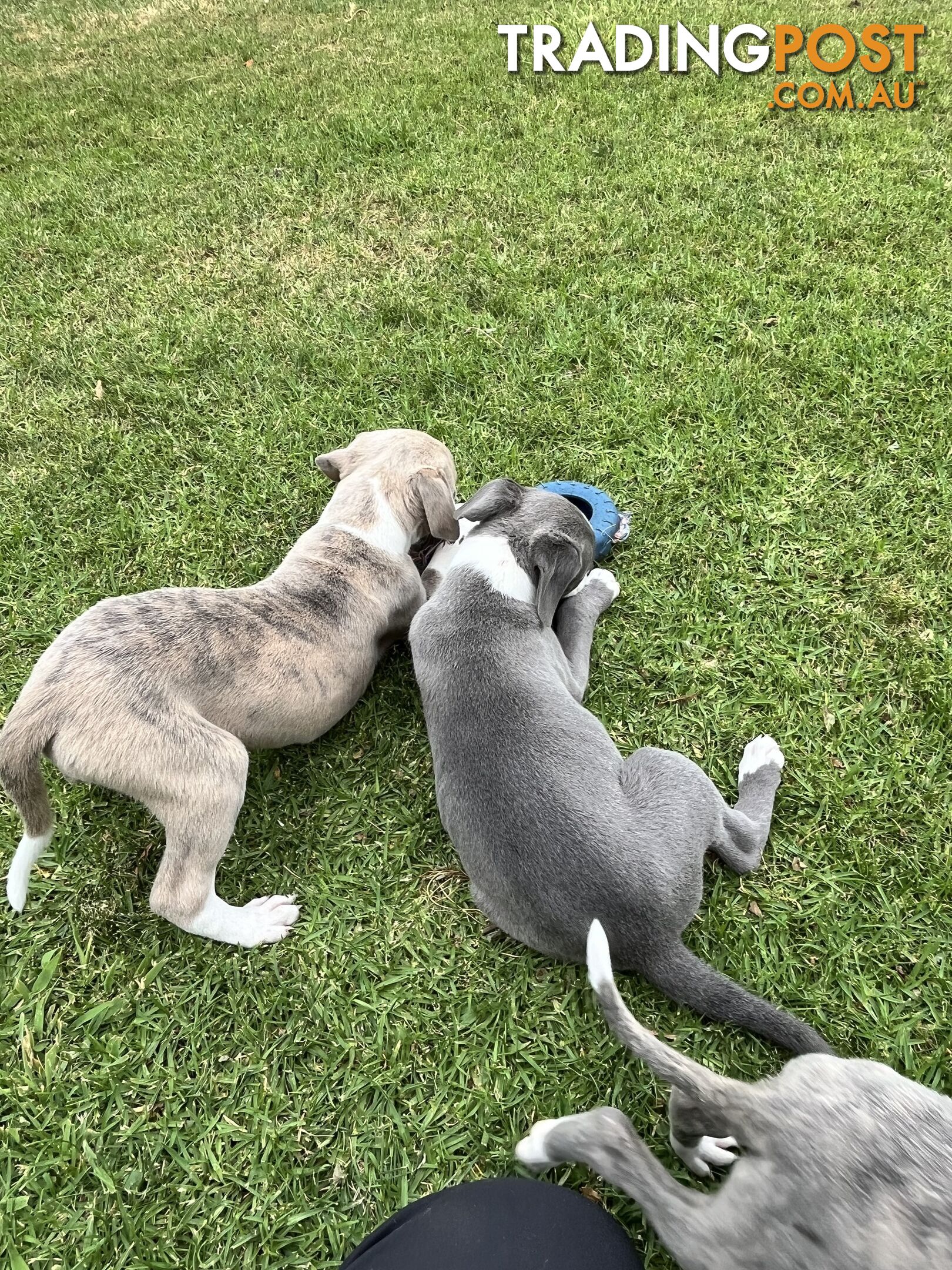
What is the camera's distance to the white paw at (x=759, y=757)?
122 inches

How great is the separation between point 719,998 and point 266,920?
1.56 metres

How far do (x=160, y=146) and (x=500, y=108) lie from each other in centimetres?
280

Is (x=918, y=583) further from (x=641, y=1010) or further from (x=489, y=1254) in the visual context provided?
(x=489, y=1254)

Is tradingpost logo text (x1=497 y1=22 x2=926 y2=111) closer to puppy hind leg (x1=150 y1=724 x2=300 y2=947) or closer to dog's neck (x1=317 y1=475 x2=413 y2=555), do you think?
dog's neck (x1=317 y1=475 x2=413 y2=555)

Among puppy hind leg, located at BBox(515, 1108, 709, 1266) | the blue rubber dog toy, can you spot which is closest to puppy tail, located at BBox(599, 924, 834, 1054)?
puppy hind leg, located at BBox(515, 1108, 709, 1266)

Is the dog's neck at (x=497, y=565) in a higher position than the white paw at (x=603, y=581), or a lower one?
higher

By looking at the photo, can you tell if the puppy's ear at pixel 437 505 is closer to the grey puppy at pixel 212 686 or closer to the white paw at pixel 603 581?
the grey puppy at pixel 212 686

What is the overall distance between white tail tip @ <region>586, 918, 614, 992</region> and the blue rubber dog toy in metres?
1.86

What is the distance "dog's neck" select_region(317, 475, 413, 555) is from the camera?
341cm

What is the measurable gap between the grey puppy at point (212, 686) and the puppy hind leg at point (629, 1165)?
1.17 metres

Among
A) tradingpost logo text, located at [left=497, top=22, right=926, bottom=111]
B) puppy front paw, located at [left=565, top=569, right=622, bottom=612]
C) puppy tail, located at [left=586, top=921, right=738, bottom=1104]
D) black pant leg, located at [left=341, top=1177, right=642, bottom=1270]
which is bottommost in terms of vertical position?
black pant leg, located at [left=341, top=1177, right=642, bottom=1270]

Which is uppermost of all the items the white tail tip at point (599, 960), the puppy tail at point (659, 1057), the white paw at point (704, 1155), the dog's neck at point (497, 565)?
the dog's neck at point (497, 565)

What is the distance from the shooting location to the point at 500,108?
6.47 metres

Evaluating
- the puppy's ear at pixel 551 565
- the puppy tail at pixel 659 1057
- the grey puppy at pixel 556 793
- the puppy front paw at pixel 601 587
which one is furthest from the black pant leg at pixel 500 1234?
the puppy front paw at pixel 601 587
